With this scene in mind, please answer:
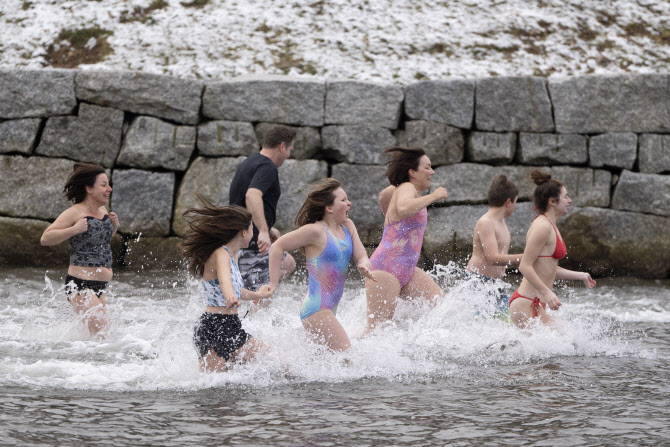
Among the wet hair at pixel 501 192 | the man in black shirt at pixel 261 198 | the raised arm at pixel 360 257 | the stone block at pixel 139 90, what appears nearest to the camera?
the raised arm at pixel 360 257

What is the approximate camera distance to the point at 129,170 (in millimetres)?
10672

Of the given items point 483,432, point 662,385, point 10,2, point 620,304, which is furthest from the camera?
point 10,2

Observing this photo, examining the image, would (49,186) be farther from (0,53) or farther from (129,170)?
(0,53)

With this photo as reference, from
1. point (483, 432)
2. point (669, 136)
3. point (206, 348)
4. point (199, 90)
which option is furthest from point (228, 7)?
point (483, 432)

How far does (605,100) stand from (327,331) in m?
6.50

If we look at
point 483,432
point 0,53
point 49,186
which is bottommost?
point 49,186

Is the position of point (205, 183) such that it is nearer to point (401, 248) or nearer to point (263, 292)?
point (401, 248)

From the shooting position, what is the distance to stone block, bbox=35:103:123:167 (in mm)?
10641

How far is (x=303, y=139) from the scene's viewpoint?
10.7 meters

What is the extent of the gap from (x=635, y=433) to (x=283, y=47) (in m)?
8.18

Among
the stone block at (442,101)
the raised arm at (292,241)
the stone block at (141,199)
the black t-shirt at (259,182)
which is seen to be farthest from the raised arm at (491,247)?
the stone block at (141,199)

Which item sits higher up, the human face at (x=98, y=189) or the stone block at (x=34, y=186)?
the human face at (x=98, y=189)

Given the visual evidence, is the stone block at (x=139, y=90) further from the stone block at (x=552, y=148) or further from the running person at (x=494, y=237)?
the running person at (x=494, y=237)

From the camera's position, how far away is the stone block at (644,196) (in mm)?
10789
